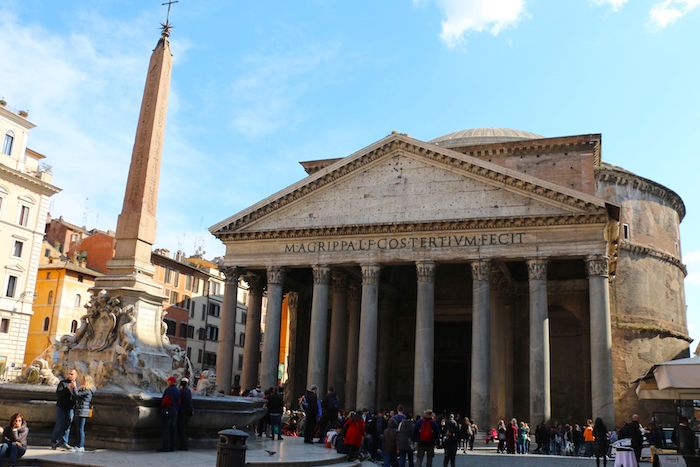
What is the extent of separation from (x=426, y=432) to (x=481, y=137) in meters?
24.6

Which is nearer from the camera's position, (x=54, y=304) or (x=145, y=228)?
(x=145, y=228)

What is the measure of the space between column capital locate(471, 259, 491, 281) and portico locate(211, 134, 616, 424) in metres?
0.04

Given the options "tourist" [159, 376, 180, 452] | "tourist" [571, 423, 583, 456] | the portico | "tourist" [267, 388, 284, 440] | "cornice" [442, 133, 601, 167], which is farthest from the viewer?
"cornice" [442, 133, 601, 167]

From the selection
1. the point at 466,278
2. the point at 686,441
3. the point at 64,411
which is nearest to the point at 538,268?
the point at 466,278

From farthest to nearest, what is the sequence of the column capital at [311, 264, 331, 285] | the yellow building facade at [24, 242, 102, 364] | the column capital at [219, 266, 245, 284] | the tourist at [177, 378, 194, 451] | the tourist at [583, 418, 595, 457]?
the yellow building facade at [24, 242, 102, 364] < the column capital at [219, 266, 245, 284] < the column capital at [311, 264, 331, 285] < the tourist at [583, 418, 595, 457] < the tourist at [177, 378, 194, 451]

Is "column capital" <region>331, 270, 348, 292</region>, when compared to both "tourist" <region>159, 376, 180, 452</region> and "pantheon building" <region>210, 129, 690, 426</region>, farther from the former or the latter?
"tourist" <region>159, 376, 180, 452</region>

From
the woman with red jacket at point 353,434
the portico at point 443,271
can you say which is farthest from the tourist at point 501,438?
the woman with red jacket at point 353,434

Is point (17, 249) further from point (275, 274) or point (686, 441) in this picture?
point (686, 441)

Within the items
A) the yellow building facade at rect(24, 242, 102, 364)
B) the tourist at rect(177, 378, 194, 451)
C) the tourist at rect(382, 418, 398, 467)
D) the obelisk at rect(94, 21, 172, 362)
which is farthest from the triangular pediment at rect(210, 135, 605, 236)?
the tourist at rect(177, 378, 194, 451)

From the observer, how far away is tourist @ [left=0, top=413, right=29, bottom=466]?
6.00m

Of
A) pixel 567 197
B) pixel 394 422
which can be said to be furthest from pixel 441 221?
pixel 394 422

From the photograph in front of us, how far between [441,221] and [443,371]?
8.84m

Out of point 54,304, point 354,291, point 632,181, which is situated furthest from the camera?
point 54,304

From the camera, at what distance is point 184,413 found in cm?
789
